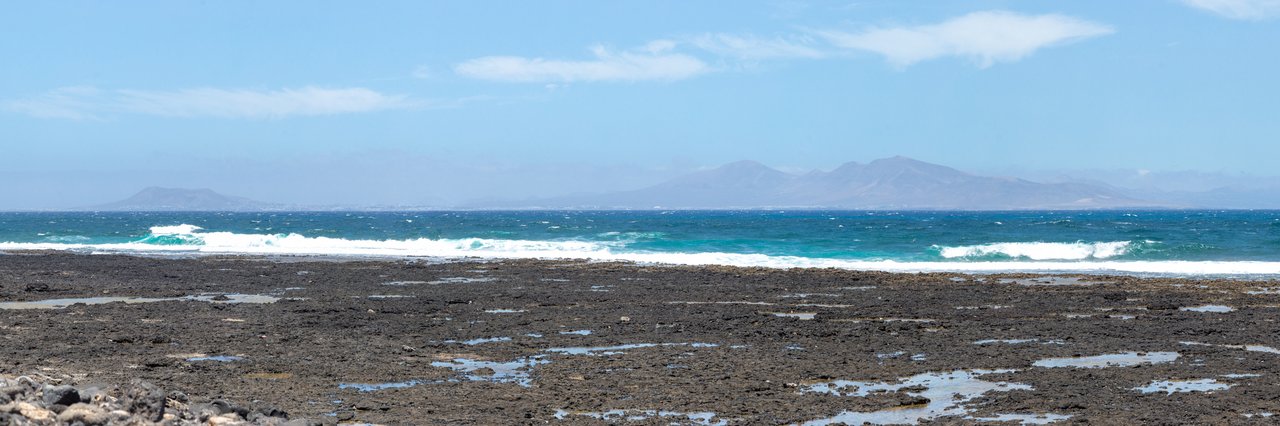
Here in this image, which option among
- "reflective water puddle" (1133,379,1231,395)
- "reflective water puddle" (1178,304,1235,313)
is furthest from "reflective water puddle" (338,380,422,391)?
"reflective water puddle" (1178,304,1235,313)

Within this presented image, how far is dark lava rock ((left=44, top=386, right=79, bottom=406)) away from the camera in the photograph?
8.02 meters

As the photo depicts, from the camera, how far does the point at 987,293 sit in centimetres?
2405

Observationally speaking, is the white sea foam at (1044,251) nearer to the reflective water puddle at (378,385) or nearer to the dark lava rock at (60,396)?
the reflective water puddle at (378,385)

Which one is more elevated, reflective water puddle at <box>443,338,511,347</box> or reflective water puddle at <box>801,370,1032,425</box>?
reflective water puddle at <box>443,338,511,347</box>

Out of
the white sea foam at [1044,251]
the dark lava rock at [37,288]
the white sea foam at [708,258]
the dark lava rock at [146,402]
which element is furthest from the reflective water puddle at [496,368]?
the white sea foam at [1044,251]

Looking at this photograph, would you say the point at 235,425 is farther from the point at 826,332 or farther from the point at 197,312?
the point at 197,312

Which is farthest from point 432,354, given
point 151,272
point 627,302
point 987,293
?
point 151,272

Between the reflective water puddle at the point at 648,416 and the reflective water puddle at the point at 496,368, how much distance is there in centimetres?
156

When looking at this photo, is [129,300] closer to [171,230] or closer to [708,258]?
[708,258]

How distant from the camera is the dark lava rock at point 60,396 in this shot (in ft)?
26.3

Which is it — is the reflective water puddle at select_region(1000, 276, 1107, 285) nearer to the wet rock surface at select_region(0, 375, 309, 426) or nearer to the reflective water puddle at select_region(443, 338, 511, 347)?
the reflective water puddle at select_region(443, 338, 511, 347)

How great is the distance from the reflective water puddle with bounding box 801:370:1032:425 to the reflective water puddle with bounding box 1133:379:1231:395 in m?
1.13

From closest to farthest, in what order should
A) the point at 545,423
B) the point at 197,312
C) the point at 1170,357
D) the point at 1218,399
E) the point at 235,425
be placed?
the point at 235,425 < the point at 545,423 < the point at 1218,399 < the point at 1170,357 < the point at 197,312

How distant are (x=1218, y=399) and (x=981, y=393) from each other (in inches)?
80.3
